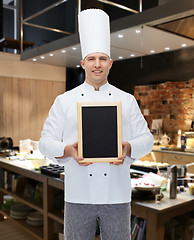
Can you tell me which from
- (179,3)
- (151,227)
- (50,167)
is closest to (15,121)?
(50,167)

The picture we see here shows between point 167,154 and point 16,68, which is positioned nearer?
point 167,154

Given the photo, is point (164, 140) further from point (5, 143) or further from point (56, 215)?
point (56, 215)

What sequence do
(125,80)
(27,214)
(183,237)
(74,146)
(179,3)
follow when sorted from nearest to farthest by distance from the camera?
(74,146) < (183,237) < (179,3) < (27,214) < (125,80)

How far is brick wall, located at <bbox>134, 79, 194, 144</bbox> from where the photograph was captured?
4.91 m

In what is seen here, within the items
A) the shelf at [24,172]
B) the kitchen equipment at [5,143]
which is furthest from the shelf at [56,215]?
the kitchen equipment at [5,143]

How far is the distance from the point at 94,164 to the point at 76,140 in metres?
0.14

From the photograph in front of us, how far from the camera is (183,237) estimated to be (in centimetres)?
232

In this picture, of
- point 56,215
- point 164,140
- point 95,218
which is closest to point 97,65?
point 95,218

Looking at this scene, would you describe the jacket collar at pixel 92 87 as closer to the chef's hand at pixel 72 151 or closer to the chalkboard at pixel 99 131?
the chalkboard at pixel 99 131

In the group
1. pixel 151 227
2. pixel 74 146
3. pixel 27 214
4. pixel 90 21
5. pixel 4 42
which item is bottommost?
pixel 27 214

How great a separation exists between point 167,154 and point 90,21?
359cm

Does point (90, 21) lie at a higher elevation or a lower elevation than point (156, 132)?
higher

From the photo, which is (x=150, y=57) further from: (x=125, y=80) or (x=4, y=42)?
(x=4, y=42)

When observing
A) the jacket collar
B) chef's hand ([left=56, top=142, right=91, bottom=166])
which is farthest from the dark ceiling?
chef's hand ([left=56, top=142, right=91, bottom=166])
